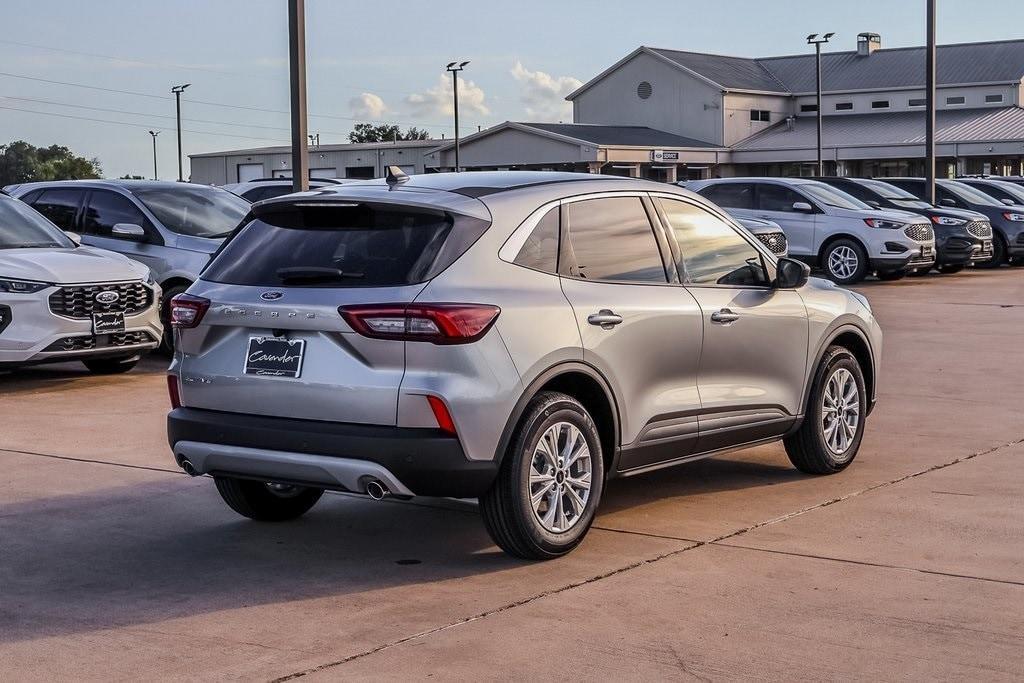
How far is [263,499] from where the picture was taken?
7.27 m

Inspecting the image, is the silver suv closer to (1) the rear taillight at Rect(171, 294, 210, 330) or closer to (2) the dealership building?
(1) the rear taillight at Rect(171, 294, 210, 330)

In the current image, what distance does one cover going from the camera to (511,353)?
6.06 metres

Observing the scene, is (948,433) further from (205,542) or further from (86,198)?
(86,198)

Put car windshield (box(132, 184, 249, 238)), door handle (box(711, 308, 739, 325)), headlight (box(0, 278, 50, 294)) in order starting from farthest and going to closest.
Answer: car windshield (box(132, 184, 249, 238)) < headlight (box(0, 278, 50, 294)) < door handle (box(711, 308, 739, 325))

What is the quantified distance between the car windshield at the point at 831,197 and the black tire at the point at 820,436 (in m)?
17.0

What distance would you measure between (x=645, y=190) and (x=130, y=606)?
10.6ft

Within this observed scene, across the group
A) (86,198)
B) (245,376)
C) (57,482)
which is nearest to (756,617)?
(245,376)

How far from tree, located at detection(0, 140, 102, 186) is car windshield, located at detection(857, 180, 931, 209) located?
85.1m

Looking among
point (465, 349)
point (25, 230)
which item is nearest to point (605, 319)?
point (465, 349)

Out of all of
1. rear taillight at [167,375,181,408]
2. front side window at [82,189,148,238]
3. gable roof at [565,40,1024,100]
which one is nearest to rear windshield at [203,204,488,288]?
rear taillight at [167,375,181,408]

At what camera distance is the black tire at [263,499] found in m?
7.20

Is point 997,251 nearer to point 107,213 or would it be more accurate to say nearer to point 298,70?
point 298,70

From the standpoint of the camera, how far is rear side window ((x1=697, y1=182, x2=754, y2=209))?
973 inches

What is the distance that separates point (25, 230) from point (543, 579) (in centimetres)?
889
